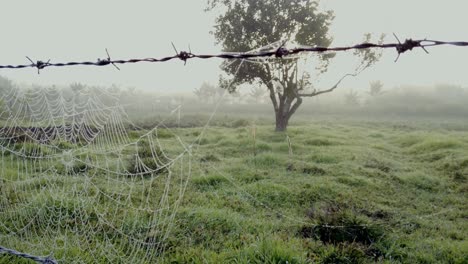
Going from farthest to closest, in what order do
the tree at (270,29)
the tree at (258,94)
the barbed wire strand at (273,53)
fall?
the tree at (258,94) < the tree at (270,29) < the barbed wire strand at (273,53)

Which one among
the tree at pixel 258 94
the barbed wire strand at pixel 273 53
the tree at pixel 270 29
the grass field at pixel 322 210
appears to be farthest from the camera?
the tree at pixel 258 94

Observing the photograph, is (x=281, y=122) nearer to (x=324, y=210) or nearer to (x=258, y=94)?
(x=324, y=210)

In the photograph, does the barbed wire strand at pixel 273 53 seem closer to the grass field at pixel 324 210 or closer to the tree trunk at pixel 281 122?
the grass field at pixel 324 210

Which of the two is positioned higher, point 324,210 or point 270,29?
point 270,29

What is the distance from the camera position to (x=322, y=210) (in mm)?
6312

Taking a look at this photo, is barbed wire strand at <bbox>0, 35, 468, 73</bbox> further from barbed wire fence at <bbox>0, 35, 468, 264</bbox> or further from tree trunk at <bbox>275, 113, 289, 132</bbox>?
tree trunk at <bbox>275, 113, 289, 132</bbox>

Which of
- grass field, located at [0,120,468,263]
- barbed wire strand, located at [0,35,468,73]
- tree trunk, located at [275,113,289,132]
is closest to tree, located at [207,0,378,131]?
tree trunk, located at [275,113,289,132]

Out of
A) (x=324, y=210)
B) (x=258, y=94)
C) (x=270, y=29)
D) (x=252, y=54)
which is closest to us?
(x=252, y=54)

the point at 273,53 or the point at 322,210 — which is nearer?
the point at 273,53

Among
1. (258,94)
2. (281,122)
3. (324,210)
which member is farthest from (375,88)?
(324,210)

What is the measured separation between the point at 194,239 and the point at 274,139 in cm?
1100

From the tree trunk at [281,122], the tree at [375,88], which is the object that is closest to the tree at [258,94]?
the tree at [375,88]

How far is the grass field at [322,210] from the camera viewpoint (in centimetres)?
496

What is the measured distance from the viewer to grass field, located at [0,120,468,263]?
4961mm
